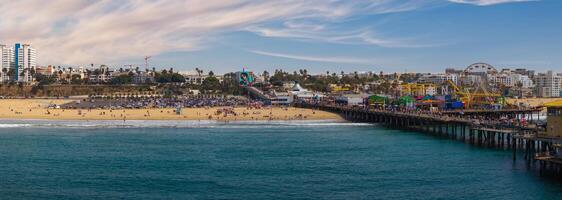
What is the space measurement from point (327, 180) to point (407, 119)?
39.9m

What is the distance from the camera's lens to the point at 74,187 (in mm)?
33719

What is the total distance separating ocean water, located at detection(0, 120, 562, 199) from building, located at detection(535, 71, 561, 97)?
122625mm

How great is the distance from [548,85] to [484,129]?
138637 millimetres

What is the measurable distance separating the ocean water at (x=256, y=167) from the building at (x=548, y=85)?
402 ft

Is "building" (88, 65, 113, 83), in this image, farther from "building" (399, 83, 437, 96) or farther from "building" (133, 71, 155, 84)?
"building" (399, 83, 437, 96)

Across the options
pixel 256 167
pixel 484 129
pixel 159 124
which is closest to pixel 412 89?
pixel 159 124

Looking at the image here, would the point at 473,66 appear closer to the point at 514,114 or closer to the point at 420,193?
the point at 514,114

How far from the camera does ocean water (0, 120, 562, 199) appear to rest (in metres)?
32.8

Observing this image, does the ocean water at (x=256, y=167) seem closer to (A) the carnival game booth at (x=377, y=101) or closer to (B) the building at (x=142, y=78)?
(A) the carnival game booth at (x=377, y=101)

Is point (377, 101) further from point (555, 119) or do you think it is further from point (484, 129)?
point (555, 119)

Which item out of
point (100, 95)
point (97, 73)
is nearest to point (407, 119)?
point (100, 95)

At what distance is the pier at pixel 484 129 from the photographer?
39656 mm

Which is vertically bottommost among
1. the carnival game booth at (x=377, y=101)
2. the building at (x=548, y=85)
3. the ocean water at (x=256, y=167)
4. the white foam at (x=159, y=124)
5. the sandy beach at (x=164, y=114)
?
the ocean water at (x=256, y=167)

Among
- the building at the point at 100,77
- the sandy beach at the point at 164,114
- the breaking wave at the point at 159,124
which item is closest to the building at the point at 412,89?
the sandy beach at the point at 164,114
